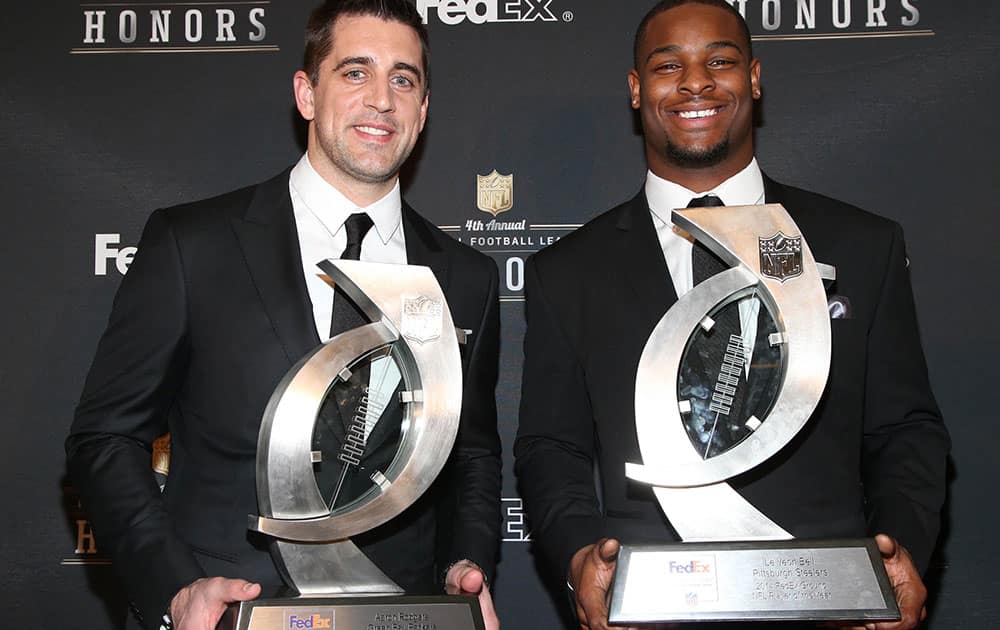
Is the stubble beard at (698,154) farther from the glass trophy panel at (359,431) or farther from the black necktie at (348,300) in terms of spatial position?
the glass trophy panel at (359,431)

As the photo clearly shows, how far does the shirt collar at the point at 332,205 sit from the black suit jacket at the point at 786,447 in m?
0.33

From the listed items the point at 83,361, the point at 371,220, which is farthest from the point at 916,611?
the point at 83,361

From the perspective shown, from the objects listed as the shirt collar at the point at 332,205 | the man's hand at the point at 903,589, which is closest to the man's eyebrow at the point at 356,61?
the shirt collar at the point at 332,205

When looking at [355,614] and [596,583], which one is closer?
[355,614]

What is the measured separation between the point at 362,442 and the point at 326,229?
497 mm

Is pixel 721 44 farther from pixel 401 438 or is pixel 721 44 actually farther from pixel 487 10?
pixel 401 438

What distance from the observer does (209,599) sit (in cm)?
167

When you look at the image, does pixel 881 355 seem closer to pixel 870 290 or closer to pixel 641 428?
pixel 870 290

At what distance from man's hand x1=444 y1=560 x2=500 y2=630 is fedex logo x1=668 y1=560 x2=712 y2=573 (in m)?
0.31

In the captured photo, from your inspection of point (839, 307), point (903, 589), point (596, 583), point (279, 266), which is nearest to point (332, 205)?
point (279, 266)

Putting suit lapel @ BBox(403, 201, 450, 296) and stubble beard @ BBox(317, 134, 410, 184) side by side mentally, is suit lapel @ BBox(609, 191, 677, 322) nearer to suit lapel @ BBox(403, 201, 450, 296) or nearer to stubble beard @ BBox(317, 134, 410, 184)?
suit lapel @ BBox(403, 201, 450, 296)

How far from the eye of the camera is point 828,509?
6.57 feet

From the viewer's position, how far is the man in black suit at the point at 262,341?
191 cm

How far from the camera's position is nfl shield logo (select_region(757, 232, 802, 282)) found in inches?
72.5
